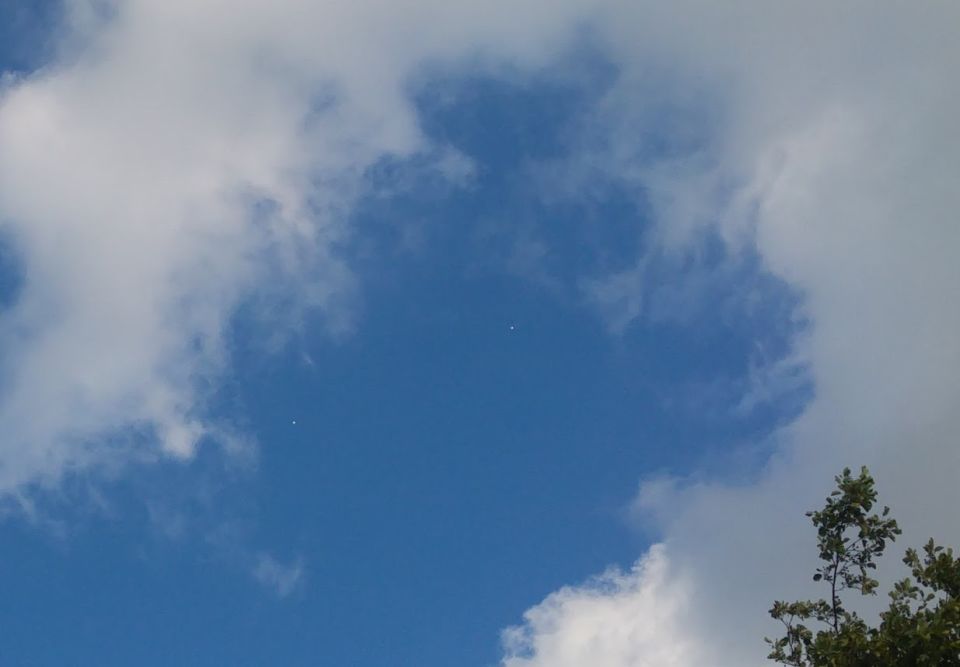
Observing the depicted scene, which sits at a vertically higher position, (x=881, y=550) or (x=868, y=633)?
(x=881, y=550)

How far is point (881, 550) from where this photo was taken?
29719mm

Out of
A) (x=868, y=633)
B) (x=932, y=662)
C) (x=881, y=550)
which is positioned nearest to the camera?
(x=932, y=662)

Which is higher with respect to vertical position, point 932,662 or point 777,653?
point 777,653

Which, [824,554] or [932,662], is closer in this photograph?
[932,662]

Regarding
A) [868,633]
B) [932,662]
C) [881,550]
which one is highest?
[881,550]

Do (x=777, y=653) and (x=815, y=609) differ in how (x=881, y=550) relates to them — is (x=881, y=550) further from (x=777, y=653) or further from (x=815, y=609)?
(x=777, y=653)

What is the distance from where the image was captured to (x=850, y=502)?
96.7ft

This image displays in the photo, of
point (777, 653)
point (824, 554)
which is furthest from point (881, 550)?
point (777, 653)

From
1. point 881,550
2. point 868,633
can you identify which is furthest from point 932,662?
point 881,550

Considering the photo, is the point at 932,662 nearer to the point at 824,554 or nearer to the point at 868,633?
the point at 868,633

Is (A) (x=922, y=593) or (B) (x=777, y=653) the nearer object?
(A) (x=922, y=593)

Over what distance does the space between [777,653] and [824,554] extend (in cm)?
377

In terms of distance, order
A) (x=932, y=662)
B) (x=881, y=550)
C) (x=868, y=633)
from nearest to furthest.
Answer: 1. (x=932, y=662)
2. (x=868, y=633)
3. (x=881, y=550)

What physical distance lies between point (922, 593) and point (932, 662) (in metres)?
3.29
